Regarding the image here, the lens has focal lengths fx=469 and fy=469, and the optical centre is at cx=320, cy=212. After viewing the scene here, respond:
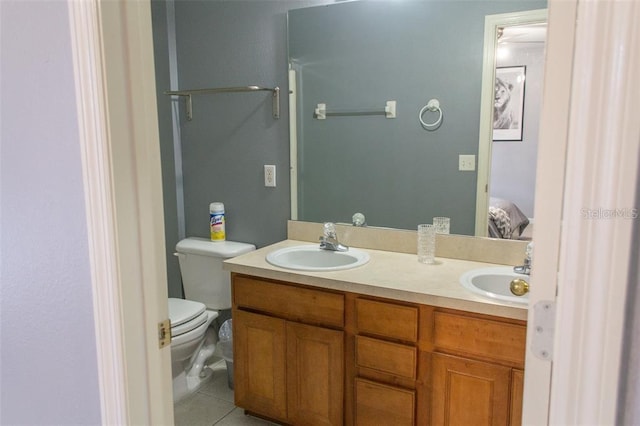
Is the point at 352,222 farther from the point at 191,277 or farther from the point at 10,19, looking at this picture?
the point at 10,19

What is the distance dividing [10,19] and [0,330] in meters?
0.71

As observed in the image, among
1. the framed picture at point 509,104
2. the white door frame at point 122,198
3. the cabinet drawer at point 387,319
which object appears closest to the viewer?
the white door frame at point 122,198

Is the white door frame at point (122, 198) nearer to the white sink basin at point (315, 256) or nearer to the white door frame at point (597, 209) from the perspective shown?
the white door frame at point (597, 209)

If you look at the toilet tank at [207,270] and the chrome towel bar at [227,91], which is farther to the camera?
the toilet tank at [207,270]

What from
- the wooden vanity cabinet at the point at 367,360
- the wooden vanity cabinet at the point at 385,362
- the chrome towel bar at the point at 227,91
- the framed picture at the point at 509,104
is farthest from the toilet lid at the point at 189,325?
the framed picture at the point at 509,104

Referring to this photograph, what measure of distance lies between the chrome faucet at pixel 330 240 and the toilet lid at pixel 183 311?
2.43ft

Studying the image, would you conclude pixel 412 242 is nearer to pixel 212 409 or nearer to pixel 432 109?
pixel 432 109

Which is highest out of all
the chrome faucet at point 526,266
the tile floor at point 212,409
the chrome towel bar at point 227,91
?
the chrome towel bar at point 227,91

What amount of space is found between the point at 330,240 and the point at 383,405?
800mm

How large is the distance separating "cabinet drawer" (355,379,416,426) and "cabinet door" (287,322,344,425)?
90 millimetres

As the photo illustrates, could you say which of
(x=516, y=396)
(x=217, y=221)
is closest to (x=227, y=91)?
(x=217, y=221)

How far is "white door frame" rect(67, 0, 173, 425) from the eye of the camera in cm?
80

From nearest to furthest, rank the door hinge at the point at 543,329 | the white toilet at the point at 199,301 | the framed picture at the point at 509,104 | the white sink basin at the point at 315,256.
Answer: the door hinge at the point at 543,329 < the framed picture at the point at 509,104 < the white sink basin at the point at 315,256 < the white toilet at the point at 199,301

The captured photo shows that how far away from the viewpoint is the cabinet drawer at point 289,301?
186cm
